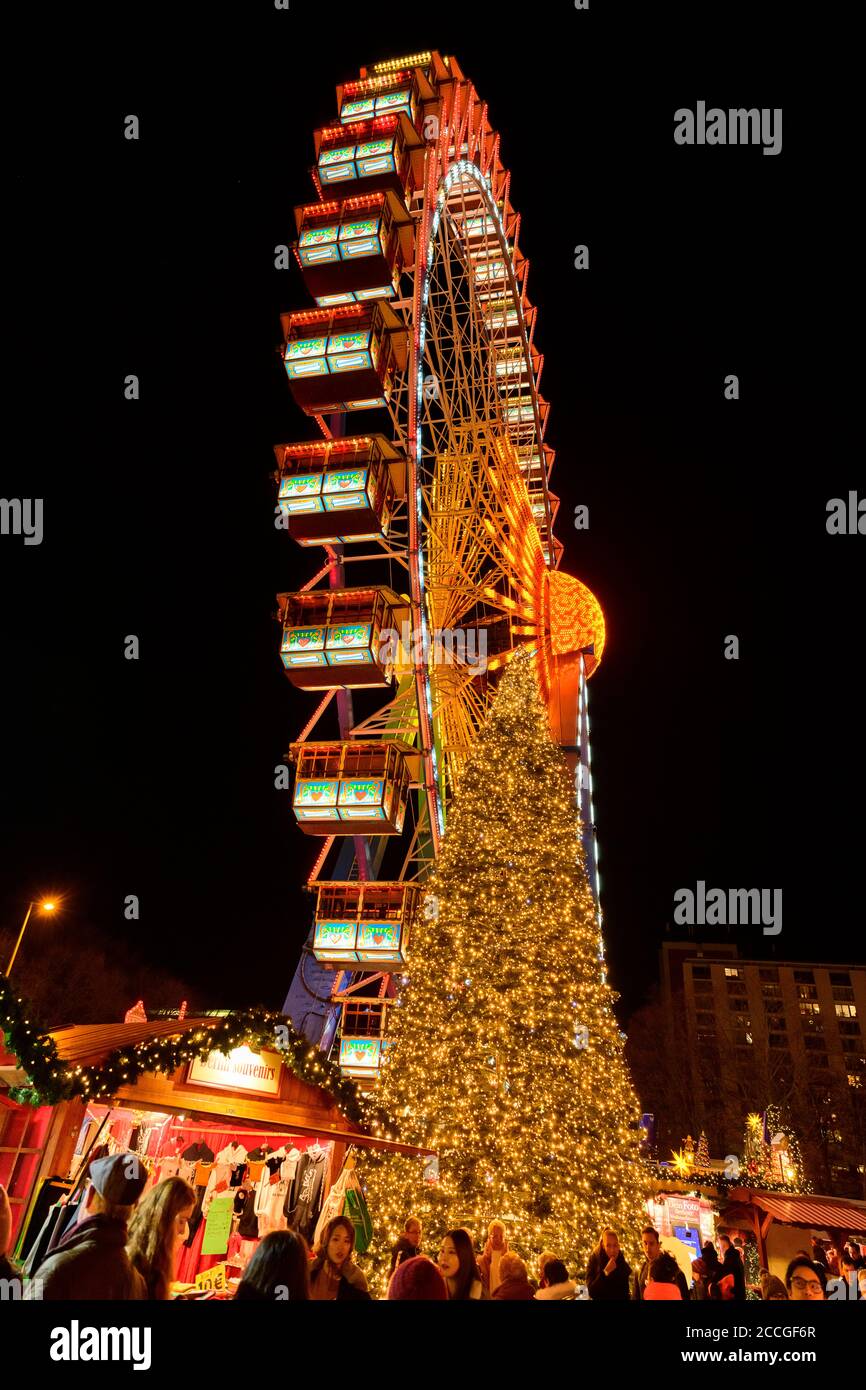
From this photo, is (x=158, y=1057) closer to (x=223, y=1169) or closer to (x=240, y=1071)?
(x=240, y=1071)

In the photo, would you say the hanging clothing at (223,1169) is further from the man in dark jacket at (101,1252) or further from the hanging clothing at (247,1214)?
the man in dark jacket at (101,1252)

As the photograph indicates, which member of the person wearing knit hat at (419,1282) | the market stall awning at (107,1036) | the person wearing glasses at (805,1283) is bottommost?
the person wearing glasses at (805,1283)

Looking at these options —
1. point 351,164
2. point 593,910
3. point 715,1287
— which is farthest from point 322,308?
point 715,1287

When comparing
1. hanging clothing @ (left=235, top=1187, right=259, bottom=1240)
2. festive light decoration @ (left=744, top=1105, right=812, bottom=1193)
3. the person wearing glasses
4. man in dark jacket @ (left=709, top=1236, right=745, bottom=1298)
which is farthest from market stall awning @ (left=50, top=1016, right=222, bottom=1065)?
festive light decoration @ (left=744, top=1105, right=812, bottom=1193)

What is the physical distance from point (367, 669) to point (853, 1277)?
15.2m

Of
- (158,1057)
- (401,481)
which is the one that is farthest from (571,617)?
(158,1057)

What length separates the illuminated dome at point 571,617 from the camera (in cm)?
2702

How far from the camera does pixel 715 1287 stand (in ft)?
32.0

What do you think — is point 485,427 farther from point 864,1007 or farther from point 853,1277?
point 864,1007

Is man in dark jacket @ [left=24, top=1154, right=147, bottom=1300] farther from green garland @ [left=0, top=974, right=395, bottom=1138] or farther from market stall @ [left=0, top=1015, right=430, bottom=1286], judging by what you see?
market stall @ [left=0, top=1015, right=430, bottom=1286]

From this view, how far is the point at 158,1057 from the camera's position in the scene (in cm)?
725

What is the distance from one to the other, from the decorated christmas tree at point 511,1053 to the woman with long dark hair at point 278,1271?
731 cm

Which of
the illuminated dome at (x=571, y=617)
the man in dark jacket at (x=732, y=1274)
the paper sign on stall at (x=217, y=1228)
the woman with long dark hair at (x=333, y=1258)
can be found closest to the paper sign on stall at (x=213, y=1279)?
the paper sign on stall at (x=217, y=1228)

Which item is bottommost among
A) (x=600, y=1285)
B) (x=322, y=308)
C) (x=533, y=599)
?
(x=600, y=1285)
